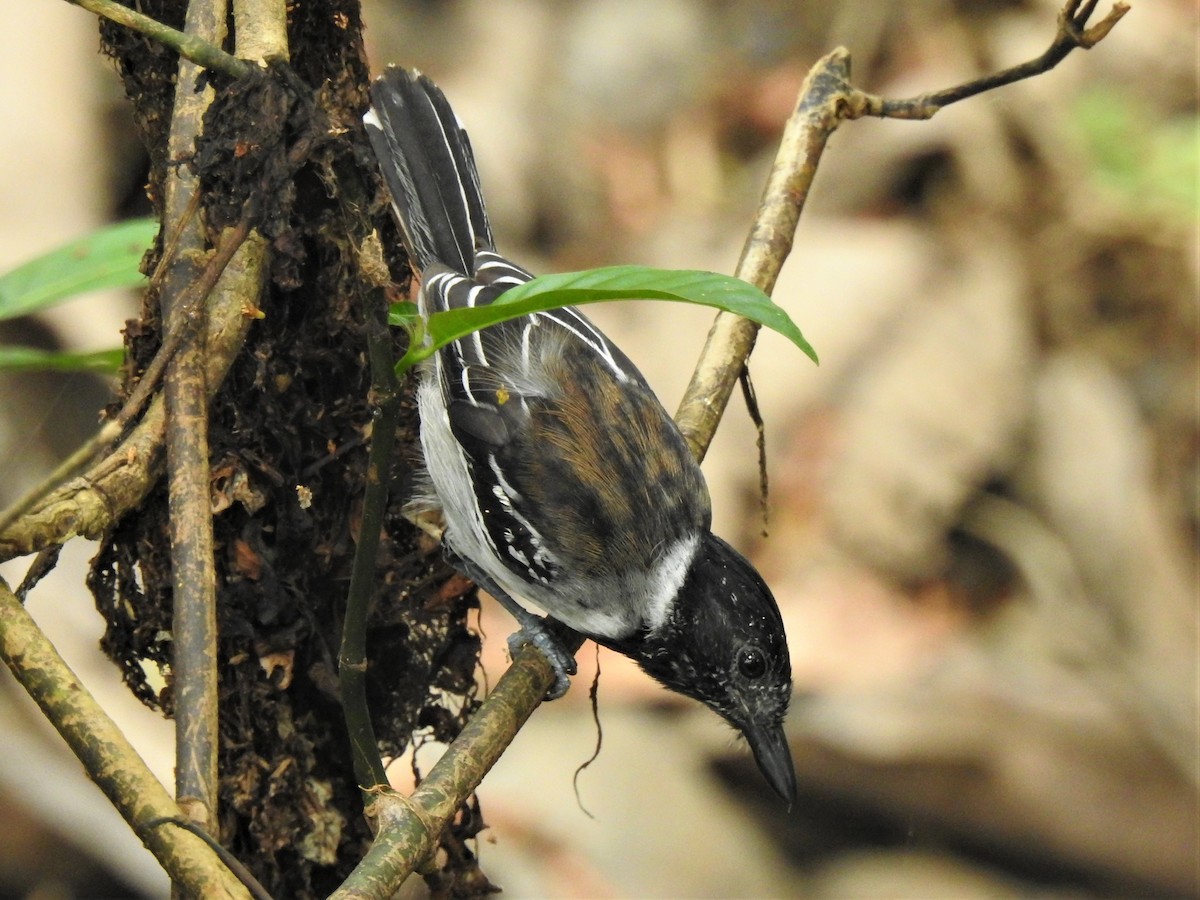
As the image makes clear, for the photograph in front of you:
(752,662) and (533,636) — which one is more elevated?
(752,662)

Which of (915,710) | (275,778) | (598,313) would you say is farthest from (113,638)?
(598,313)

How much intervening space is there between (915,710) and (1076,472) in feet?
6.80

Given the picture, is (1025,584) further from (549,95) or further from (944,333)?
(549,95)

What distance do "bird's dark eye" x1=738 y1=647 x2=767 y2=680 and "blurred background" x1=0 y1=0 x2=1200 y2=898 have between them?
1.13 metres

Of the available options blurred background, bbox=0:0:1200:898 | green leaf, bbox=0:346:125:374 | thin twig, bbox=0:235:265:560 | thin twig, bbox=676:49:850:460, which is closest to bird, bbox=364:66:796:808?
thin twig, bbox=676:49:850:460

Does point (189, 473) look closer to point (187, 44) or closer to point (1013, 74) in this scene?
point (187, 44)

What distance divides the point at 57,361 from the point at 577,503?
1.19 meters

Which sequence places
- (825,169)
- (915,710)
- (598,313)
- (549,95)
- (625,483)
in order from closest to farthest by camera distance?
(625,483) → (915,710) → (598,313) → (825,169) → (549,95)

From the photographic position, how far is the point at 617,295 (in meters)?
1.69

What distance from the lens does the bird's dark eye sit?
114 inches

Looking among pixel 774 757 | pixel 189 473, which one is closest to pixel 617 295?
pixel 189 473

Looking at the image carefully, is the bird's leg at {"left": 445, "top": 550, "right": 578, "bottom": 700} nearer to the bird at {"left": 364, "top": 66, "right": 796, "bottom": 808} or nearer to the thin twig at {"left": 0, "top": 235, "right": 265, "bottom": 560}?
the bird at {"left": 364, "top": 66, "right": 796, "bottom": 808}

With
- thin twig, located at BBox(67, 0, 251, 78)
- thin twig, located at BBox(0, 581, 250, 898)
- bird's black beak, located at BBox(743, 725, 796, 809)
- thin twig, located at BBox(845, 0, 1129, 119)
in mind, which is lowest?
thin twig, located at BBox(0, 581, 250, 898)

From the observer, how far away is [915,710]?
5.91 meters
